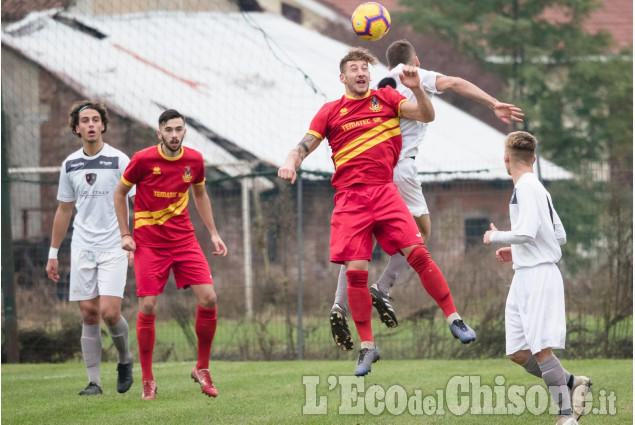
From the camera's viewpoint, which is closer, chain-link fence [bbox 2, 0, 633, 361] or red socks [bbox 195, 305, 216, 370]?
red socks [bbox 195, 305, 216, 370]

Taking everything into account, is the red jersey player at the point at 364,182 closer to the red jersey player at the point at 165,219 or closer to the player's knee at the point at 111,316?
the red jersey player at the point at 165,219

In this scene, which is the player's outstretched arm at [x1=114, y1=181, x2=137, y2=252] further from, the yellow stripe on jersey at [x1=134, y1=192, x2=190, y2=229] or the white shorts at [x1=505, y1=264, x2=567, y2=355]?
the white shorts at [x1=505, y1=264, x2=567, y2=355]

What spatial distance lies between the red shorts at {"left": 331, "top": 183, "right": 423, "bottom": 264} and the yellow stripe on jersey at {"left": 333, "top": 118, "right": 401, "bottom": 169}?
0.27m

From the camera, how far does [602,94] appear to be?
88.2ft

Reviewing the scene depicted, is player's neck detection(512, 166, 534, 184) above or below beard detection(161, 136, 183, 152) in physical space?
below

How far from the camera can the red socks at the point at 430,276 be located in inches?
306

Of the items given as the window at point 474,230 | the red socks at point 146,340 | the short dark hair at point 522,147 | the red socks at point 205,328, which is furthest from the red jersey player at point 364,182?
the window at point 474,230

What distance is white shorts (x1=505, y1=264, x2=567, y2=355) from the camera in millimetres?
6926

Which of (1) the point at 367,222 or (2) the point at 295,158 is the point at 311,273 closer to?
(1) the point at 367,222

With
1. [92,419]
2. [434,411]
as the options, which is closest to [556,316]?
[434,411]

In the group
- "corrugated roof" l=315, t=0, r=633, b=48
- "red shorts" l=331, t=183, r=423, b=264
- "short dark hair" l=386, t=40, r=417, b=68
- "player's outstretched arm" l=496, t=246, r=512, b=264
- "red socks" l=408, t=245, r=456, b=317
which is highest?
"corrugated roof" l=315, t=0, r=633, b=48

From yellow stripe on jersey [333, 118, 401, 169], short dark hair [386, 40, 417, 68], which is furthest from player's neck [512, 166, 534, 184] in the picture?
short dark hair [386, 40, 417, 68]

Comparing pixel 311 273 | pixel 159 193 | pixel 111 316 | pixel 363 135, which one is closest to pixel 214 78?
pixel 311 273

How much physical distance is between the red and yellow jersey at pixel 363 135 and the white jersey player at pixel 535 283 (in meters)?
1.00
